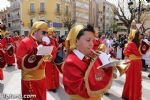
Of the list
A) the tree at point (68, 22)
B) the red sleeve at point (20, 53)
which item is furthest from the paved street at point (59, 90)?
the tree at point (68, 22)

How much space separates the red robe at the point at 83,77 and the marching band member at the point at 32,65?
173cm

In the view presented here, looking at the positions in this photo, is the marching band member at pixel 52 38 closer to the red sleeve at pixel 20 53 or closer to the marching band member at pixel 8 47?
the red sleeve at pixel 20 53

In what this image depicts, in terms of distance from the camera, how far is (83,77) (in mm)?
3127

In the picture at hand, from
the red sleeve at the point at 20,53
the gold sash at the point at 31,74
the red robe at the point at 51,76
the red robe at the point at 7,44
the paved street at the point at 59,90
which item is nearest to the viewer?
the red sleeve at the point at 20,53

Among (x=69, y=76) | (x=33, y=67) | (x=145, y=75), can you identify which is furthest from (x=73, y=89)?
(x=145, y=75)

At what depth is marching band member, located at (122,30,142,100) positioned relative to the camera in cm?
673

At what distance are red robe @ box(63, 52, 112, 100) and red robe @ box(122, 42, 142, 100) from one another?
3.69 metres

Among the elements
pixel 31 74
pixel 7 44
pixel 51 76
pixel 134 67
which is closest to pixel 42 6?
pixel 7 44

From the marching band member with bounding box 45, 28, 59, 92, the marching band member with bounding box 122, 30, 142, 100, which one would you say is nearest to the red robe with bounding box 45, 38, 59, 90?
the marching band member with bounding box 45, 28, 59, 92

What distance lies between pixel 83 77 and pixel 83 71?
0.28ft

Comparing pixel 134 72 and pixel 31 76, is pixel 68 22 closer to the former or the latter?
pixel 134 72

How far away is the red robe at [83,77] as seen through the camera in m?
3.06

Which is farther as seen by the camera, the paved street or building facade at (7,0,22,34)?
building facade at (7,0,22,34)

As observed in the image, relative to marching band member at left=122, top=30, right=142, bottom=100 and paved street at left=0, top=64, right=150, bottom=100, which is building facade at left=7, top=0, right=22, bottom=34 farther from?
marching band member at left=122, top=30, right=142, bottom=100
